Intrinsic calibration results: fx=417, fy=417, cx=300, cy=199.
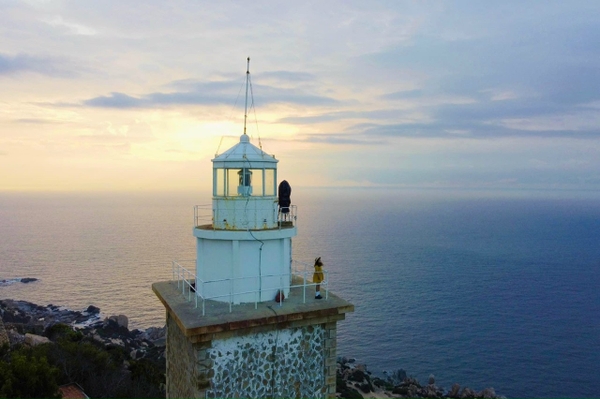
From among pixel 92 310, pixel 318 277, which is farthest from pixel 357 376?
pixel 92 310

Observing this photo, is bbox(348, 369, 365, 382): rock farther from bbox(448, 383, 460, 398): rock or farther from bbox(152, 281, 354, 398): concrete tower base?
bbox(152, 281, 354, 398): concrete tower base

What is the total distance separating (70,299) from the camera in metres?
43.2

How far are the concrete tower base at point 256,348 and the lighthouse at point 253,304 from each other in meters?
0.02

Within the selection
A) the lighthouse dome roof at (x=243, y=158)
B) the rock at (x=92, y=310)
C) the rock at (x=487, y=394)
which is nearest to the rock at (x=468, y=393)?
the rock at (x=487, y=394)

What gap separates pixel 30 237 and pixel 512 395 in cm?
8969

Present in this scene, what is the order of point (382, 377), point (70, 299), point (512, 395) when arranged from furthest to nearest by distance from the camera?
1. point (70, 299)
2. point (382, 377)
3. point (512, 395)

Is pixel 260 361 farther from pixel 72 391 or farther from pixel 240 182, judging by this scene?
pixel 72 391

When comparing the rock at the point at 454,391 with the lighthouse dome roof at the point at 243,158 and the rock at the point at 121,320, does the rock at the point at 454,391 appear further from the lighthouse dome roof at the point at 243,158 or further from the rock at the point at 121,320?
the rock at the point at 121,320

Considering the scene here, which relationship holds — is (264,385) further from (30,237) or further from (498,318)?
(30,237)

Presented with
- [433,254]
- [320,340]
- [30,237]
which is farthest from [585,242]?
[30,237]

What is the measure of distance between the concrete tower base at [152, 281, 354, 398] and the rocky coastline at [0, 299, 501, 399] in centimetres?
1226

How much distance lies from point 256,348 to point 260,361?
28cm

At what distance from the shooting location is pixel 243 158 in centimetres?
862

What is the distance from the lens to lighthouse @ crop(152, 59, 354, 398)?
7922mm
